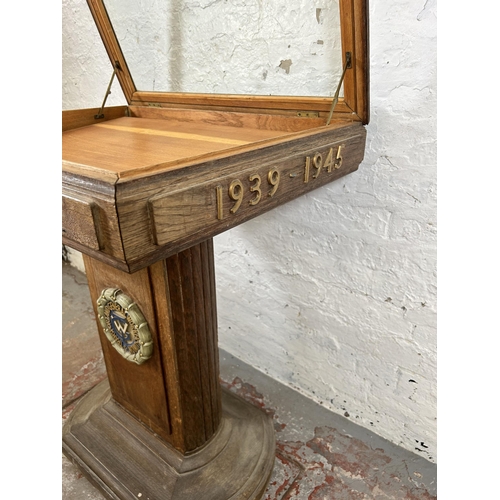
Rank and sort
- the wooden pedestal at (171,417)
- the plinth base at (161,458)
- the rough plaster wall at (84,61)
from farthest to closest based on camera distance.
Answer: the rough plaster wall at (84,61)
the plinth base at (161,458)
the wooden pedestal at (171,417)

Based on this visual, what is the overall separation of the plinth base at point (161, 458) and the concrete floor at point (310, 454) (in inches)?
2.6

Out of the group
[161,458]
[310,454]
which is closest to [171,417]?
[161,458]

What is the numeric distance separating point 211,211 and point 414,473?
119 cm

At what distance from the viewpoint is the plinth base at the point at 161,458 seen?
1250 mm

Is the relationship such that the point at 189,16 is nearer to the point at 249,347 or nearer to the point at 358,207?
the point at 358,207

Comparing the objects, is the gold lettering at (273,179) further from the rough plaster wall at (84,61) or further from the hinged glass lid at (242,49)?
the rough plaster wall at (84,61)

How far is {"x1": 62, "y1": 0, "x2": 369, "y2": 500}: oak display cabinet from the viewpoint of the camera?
0.69 meters

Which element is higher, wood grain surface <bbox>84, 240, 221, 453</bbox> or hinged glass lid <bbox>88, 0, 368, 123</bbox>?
hinged glass lid <bbox>88, 0, 368, 123</bbox>

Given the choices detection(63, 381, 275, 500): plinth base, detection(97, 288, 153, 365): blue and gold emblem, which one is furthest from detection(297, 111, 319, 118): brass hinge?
detection(63, 381, 275, 500): plinth base

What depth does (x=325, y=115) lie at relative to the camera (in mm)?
1104

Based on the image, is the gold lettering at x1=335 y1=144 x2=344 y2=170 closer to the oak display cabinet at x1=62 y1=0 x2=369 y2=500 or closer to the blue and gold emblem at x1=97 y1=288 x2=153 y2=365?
the oak display cabinet at x1=62 y1=0 x2=369 y2=500

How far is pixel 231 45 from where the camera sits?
118 centimetres

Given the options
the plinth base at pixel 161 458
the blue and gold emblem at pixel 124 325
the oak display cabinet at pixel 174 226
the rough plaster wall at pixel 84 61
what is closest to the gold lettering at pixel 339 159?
the oak display cabinet at pixel 174 226

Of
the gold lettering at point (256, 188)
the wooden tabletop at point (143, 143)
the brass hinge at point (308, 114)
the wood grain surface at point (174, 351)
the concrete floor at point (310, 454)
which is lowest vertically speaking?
the concrete floor at point (310, 454)
